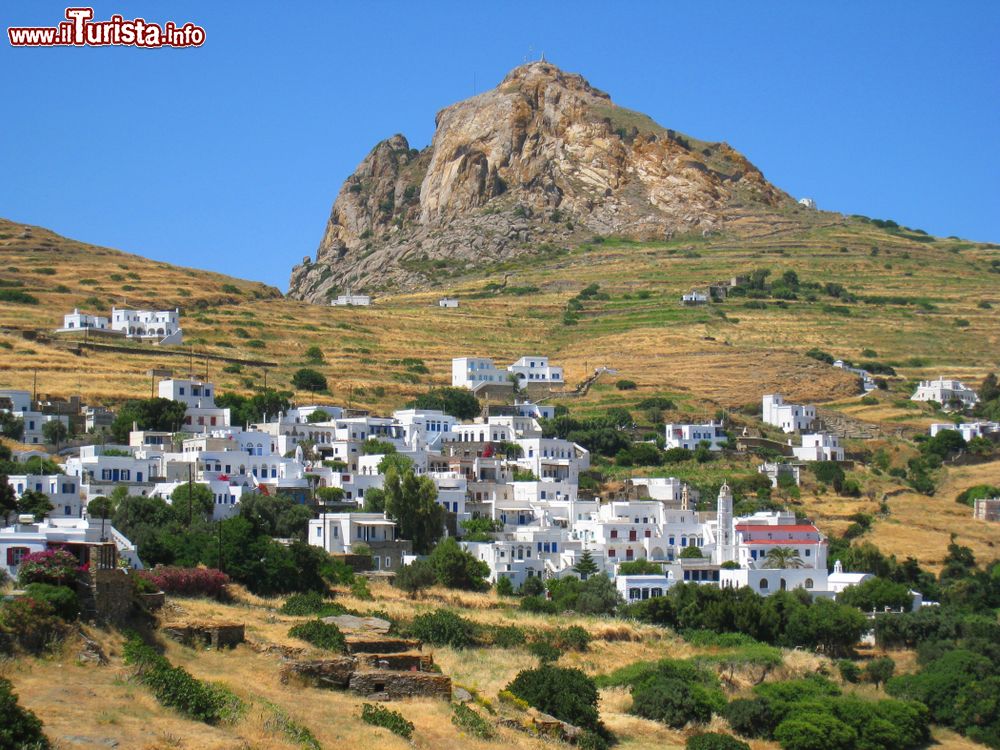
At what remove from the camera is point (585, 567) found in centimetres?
6041

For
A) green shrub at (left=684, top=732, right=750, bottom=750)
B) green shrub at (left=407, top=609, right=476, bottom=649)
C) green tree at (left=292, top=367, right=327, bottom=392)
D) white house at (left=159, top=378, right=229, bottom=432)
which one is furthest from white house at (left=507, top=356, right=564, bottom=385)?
green shrub at (left=684, top=732, right=750, bottom=750)

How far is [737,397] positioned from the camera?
96938 mm

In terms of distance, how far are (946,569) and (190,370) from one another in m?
44.1

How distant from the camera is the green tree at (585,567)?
60.3 metres

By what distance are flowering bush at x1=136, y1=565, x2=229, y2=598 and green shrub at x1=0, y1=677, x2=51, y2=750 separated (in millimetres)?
17727

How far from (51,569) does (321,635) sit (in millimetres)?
8131

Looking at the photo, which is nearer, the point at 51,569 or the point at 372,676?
the point at 51,569

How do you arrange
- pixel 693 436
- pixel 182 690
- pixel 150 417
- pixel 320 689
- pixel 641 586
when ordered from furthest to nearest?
1. pixel 693 436
2. pixel 150 417
3. pixel 641 586
4. pixel 320 689
5. pixel 182 690

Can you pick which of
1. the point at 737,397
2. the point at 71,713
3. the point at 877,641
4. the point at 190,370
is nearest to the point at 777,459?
the point at 737,397

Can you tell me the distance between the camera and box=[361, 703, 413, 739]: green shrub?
31453 mm

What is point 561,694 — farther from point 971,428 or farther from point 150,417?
point 971,428

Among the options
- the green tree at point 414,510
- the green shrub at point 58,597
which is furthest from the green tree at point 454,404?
the green shrub at point 58,597

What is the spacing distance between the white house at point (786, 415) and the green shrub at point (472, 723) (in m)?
58.4

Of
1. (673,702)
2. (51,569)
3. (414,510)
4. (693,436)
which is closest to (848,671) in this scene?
(673,702)
